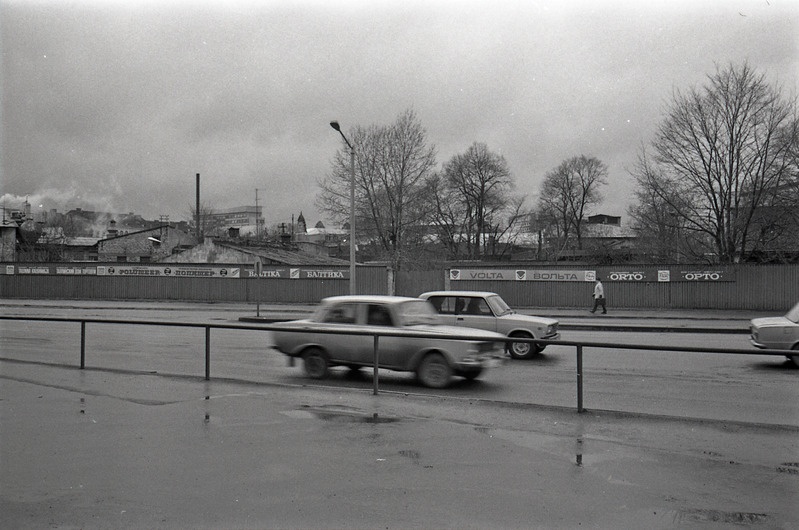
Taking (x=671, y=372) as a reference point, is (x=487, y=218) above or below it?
above

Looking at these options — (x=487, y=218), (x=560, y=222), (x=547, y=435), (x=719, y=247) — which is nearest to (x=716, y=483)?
(x=547, y=435)

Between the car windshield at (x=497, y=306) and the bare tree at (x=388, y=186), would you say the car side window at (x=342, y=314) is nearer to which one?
the car windshield at (x=497, y=306)

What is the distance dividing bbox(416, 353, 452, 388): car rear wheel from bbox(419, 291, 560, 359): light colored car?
14.9 ft

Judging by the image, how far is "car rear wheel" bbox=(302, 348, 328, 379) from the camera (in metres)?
10.6

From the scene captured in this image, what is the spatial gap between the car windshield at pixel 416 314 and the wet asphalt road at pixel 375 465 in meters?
2.19

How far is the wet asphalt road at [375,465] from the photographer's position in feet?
14.9

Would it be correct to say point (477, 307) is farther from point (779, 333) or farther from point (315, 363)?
point (779, 333)

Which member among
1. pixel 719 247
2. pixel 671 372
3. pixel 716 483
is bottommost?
pixel 716 483

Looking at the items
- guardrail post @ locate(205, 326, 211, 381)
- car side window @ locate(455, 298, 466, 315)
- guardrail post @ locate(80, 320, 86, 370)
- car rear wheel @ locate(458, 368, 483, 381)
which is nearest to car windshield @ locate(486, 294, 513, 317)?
car side window @ locate(455, 298, 466, 315)

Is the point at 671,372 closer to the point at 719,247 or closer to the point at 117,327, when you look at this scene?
the point at 117,327

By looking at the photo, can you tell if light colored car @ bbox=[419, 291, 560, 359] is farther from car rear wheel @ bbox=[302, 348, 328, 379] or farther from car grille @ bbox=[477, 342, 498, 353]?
car grille @ bbox=[477, 342, 498, 353]

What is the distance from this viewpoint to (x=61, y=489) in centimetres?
498

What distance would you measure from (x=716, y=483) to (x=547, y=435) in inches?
69.4

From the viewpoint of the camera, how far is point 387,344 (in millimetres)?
9414
